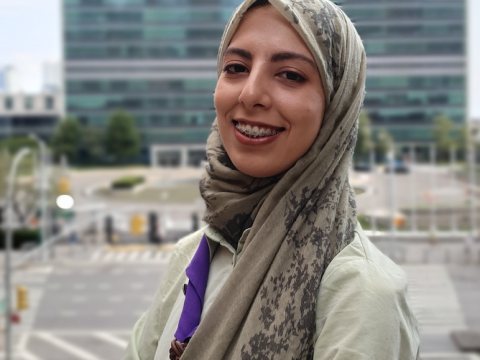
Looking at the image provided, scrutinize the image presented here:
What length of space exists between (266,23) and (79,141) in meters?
47.4

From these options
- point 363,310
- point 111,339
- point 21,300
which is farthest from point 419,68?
point 363,310

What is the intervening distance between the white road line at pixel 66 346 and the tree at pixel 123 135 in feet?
106

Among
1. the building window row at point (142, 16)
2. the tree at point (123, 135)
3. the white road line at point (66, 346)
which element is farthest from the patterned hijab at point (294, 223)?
the tree at point (123, 135)

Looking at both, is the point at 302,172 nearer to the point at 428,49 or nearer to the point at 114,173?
the point at 428,49

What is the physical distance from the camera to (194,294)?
1276 millimetres

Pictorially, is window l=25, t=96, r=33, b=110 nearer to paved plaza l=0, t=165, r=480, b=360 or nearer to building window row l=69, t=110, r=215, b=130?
building window row l=69, t=110, r=215, b=130

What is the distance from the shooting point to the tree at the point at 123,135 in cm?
4603

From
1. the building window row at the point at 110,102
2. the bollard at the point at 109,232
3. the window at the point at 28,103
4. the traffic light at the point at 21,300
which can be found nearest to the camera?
the traffic light at the point at 21,300

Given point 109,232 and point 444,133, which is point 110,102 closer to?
point 109,232

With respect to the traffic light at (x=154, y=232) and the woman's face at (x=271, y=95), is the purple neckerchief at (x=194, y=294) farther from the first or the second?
the traffic light at (x=154, y=232)

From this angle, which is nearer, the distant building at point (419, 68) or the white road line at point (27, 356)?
the white road line at point (27, 356)

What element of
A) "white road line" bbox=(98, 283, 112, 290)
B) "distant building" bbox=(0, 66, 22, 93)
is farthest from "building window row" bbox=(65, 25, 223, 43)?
"white road line" bbox=(98, 283, 112, 290)

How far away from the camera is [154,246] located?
25938 millimetres

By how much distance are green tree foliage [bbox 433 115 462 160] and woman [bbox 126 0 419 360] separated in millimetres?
36869
